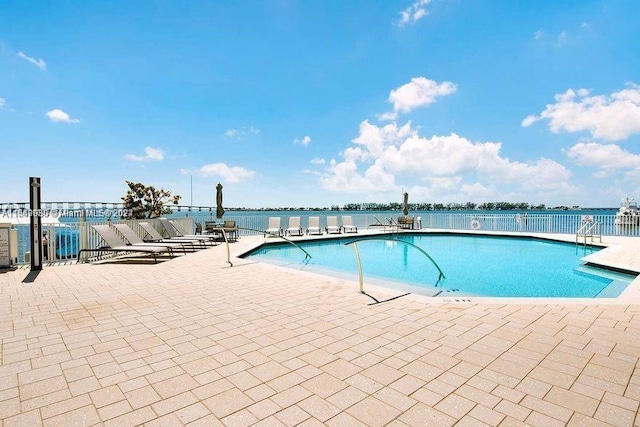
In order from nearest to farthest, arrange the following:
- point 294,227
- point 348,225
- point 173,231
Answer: point 173,231 < point 294,227 < point 348,225

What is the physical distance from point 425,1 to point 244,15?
19.1 feet

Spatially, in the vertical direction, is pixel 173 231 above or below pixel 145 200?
below

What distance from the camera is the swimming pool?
6410 mm

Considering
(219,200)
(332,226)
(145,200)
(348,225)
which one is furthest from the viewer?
(348,225)

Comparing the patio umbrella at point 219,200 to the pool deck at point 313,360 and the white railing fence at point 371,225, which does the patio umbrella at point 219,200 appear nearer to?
the white railing fence at point 371,225

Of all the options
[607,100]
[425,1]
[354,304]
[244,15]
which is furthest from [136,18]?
[607,100]

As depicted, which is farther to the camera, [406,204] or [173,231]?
[406,204]

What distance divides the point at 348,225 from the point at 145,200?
377 inches

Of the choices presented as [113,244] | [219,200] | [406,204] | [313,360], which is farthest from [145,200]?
[313,360]

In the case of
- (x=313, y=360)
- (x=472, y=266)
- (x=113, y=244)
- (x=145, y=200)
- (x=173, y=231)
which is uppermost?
(x=145, y=200)

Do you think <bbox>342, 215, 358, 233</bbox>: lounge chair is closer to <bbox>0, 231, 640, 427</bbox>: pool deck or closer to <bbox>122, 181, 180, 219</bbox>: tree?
<bbox>122, 181, 180, 219</bbox>: tree

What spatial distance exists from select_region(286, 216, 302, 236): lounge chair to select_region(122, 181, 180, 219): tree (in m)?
5.72

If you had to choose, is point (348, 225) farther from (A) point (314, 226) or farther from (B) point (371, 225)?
(B) point (371, 225)

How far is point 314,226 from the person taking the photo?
15.3m
